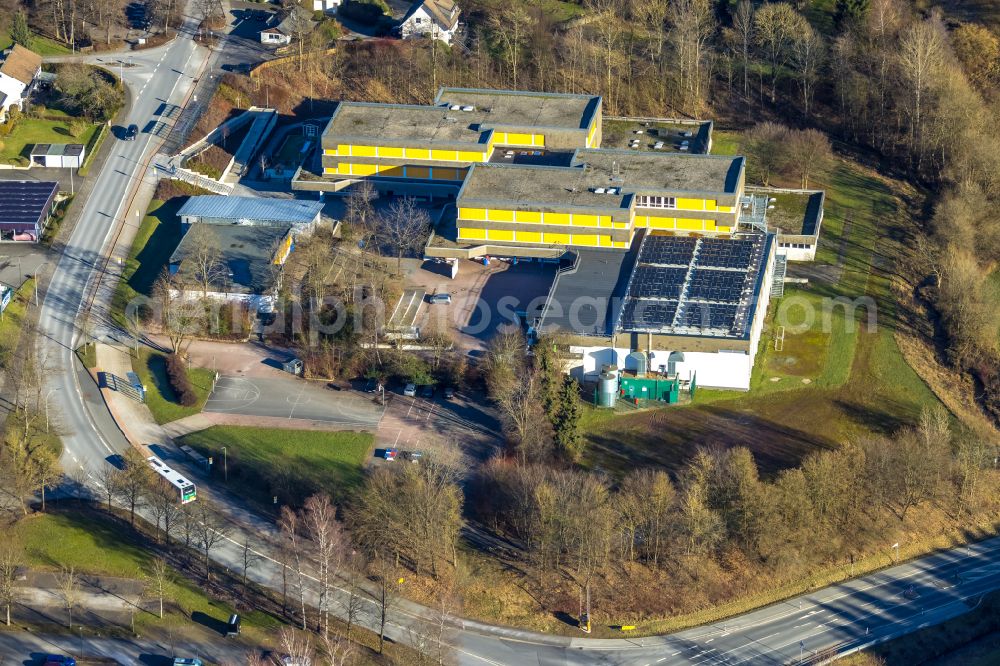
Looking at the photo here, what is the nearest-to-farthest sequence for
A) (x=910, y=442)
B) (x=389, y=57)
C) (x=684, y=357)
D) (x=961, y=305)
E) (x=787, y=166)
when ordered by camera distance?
(x=910, y=442) → (x=684, y=357) → (x=961, y=305) → (x=787, y=166) → (x=389, y=57)

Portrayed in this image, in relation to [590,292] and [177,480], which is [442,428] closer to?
[590,292]

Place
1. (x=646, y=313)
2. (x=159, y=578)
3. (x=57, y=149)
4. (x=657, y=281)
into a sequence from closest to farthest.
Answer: (x=159, y=578), (x=646, y=313), (x=657, y=281), (x=57, y=149)

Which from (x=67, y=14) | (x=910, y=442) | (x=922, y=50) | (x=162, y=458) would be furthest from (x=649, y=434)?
(x=67, y=14)

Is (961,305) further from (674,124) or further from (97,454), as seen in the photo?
(97,454)

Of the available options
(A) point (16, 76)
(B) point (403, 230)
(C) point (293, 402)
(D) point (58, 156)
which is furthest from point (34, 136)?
(C) point (293, 402)

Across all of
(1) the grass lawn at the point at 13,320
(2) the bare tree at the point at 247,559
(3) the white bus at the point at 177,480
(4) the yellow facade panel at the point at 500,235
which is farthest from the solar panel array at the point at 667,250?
(1) the grass lawn at the point at 13,320

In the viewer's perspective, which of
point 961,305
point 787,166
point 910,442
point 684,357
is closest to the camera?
point 910,442

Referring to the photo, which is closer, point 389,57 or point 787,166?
point 787,166
